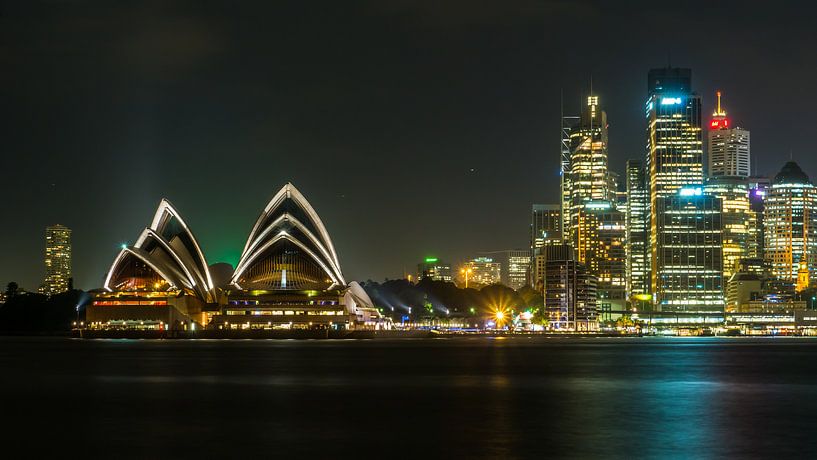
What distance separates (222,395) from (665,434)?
21.9m

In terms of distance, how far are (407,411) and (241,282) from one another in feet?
399

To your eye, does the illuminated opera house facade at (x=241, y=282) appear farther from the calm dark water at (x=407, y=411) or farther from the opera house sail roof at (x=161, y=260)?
the calm dark water at (x=407, y=411)

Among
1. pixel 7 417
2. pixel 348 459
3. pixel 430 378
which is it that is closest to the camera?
pixel 348 459

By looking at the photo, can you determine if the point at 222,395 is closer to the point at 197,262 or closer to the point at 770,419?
the point at 770,419

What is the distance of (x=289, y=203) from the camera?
492 feet

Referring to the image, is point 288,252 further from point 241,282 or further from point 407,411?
point 407,411

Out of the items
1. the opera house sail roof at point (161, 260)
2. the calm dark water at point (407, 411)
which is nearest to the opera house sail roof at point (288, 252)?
the opera house sail roof at point (161, 260)

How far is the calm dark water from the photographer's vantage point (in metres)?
33.1

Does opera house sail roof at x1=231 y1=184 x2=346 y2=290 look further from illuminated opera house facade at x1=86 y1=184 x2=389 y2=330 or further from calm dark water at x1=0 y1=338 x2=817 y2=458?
calm dark water at x1=0 y1=338 x2=817 y2=458

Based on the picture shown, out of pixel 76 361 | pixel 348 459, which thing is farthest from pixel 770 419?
pixel 76 361

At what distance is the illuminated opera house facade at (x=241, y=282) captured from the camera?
495 feet

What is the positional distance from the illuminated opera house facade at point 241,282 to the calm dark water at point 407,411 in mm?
76136

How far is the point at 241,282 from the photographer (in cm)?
16200

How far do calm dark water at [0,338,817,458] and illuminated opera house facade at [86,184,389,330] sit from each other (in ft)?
250
